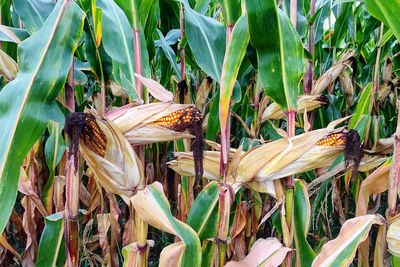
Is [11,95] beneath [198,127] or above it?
above

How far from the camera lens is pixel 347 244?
37.2 inches

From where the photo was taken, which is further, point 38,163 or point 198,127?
point 38,163

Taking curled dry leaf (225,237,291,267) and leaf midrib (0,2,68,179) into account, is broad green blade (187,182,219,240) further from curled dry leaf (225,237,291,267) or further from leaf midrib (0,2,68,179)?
leaf midrib (0,2,68,179)

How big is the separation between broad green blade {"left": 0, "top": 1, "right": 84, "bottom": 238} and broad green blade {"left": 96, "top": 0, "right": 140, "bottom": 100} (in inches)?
7.0

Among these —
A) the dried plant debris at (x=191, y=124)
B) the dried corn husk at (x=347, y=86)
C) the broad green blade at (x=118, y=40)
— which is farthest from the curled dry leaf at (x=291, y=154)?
the dried corn husk at (x=347, y=86)

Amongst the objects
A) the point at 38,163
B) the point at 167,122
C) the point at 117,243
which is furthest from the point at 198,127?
the point at 38,163

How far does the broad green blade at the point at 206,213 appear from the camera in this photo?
1052 mm

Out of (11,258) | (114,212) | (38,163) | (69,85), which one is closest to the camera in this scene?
(69,85)

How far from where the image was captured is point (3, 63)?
1180 mm

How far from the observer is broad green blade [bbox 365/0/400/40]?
2.94 ft

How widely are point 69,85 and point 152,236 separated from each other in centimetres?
115

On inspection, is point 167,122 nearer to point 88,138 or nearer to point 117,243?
point 88,138

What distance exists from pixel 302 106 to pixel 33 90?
810mm

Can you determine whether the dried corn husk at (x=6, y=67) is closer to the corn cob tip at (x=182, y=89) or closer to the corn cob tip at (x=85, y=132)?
the corn cob tip at (x=85, y=132)
